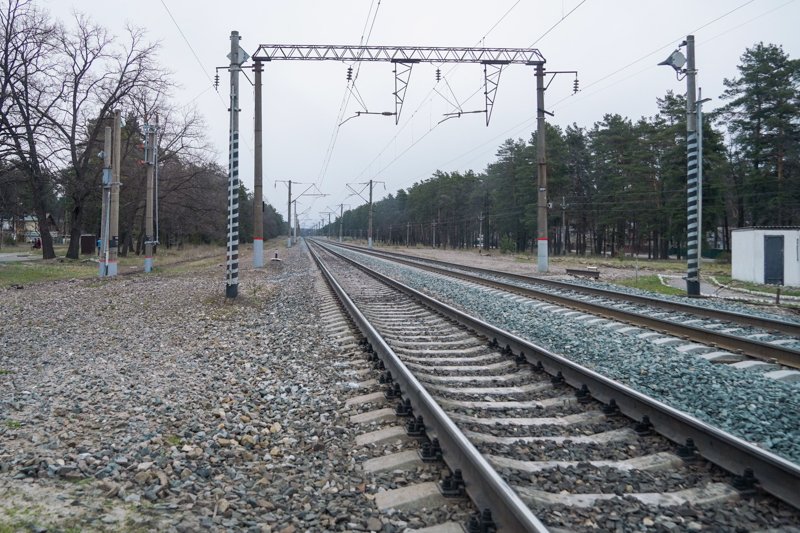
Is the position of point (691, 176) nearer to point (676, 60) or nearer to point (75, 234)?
point (676, 60)

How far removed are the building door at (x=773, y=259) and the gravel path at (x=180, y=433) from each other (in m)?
17.8

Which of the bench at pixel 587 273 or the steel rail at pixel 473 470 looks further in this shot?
the bench at pixel 587 273

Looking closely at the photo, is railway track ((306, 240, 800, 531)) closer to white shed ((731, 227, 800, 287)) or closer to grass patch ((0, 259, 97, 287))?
white shed ((731, 227, 800, 287))

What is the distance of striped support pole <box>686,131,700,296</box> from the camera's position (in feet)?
52.6

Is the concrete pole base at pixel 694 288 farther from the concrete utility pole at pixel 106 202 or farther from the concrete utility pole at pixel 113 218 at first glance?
the concrete utility pole at pixel 106 202

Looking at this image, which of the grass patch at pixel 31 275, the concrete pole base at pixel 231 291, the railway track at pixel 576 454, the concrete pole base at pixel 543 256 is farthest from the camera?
the concrete pole base at pixel 543 256

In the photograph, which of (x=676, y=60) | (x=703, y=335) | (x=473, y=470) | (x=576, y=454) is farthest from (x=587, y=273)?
(x=473, y=470)

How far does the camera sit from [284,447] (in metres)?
4.95

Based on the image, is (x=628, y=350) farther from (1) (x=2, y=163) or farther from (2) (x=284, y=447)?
(1) (x=2, y=163)

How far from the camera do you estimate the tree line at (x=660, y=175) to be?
4403 cm

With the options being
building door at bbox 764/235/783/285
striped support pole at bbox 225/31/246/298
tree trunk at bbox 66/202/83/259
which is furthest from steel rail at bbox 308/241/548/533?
tree trunk at bbox 66/202/83/259

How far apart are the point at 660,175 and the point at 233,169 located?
51202mm

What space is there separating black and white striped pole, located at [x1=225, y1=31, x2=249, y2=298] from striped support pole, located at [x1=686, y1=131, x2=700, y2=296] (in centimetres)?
1150

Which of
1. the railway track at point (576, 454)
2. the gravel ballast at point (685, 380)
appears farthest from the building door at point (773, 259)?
the railway track at point (576, 454)
